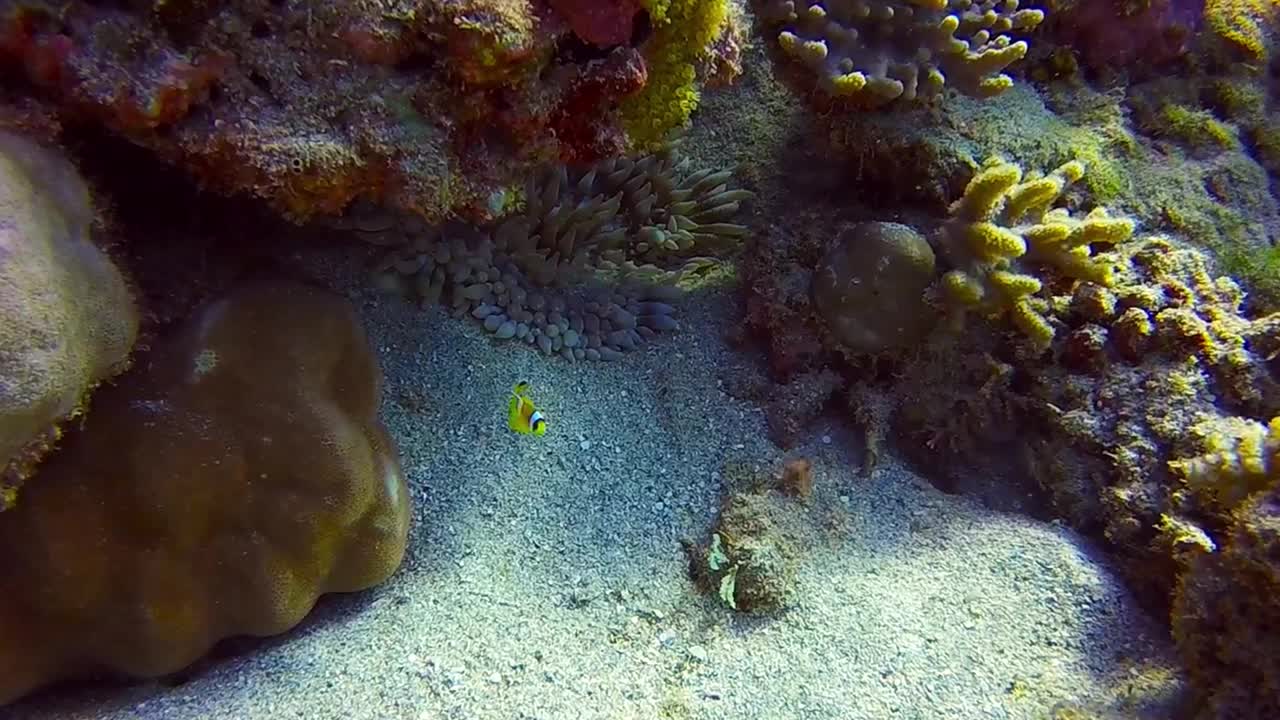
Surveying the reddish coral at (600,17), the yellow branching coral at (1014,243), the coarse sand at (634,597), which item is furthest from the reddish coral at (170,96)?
the yellow branching coral at (1014,243)

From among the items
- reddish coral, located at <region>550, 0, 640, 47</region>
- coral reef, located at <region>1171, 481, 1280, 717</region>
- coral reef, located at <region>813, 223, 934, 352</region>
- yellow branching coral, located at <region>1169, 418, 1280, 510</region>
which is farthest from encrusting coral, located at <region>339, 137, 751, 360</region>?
coral reef, located at <region>1171, 481, 1280, 717</region>

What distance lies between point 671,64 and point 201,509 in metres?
2.51

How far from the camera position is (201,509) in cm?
293

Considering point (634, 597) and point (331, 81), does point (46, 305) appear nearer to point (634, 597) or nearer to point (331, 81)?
point (331, 81)

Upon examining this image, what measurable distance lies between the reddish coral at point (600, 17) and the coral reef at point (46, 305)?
1654 millimetres

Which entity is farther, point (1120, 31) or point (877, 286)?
point (1120, 31)

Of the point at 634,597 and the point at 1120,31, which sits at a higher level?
the point at 1120,31

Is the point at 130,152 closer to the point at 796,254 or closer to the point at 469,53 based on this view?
the point at 469,53

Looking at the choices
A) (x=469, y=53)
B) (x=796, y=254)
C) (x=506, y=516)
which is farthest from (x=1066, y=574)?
(x=469, y=53)

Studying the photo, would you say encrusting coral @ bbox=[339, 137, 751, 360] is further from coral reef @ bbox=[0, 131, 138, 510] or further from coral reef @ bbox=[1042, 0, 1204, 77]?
coral reef @ bbox=[1042, 0, 1204, 77]

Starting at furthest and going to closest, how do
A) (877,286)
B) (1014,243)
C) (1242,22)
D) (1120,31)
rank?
(1242,22), (1120,31), (877,286), (1014,243)

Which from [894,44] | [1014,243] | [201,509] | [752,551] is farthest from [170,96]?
[1014,243]

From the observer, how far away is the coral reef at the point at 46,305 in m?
2.08

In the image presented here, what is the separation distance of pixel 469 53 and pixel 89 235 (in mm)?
1356
